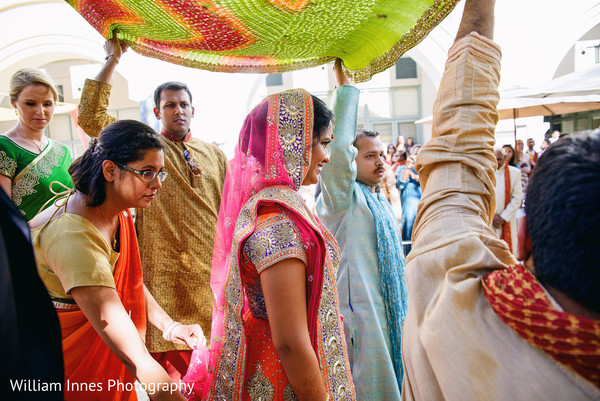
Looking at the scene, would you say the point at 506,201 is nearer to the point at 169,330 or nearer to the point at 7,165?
the point at 169,330

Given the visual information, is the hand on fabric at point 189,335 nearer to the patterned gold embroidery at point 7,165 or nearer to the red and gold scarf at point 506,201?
the patterned gold embroidery at point 7,165

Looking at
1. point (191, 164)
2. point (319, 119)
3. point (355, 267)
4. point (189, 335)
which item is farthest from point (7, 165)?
point (355, 267)

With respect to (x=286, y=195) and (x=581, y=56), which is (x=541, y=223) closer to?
(x=286, y=195)

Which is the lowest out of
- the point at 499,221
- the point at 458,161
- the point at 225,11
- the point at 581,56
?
the point at 499,221

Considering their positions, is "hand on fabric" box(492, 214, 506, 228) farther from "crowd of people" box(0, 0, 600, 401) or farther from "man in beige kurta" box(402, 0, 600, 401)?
"man in beige kurta" box(402, 0, 600, 401)

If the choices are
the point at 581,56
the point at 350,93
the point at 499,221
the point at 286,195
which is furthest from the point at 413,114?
the point at 286,195

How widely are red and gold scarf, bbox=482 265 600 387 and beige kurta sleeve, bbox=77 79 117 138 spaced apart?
221 cm

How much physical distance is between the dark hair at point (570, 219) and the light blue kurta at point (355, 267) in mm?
1653

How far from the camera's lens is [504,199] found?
595 centimetres

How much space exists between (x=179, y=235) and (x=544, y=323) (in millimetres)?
2328

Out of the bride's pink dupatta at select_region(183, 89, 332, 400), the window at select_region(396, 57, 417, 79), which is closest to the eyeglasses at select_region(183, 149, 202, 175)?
the bride's pink dupatta at select_region(183, 89, 332, 400)

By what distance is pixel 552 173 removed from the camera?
712 millimetres

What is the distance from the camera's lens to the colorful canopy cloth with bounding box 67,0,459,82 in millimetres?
1411

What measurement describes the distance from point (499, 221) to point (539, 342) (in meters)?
5.66
